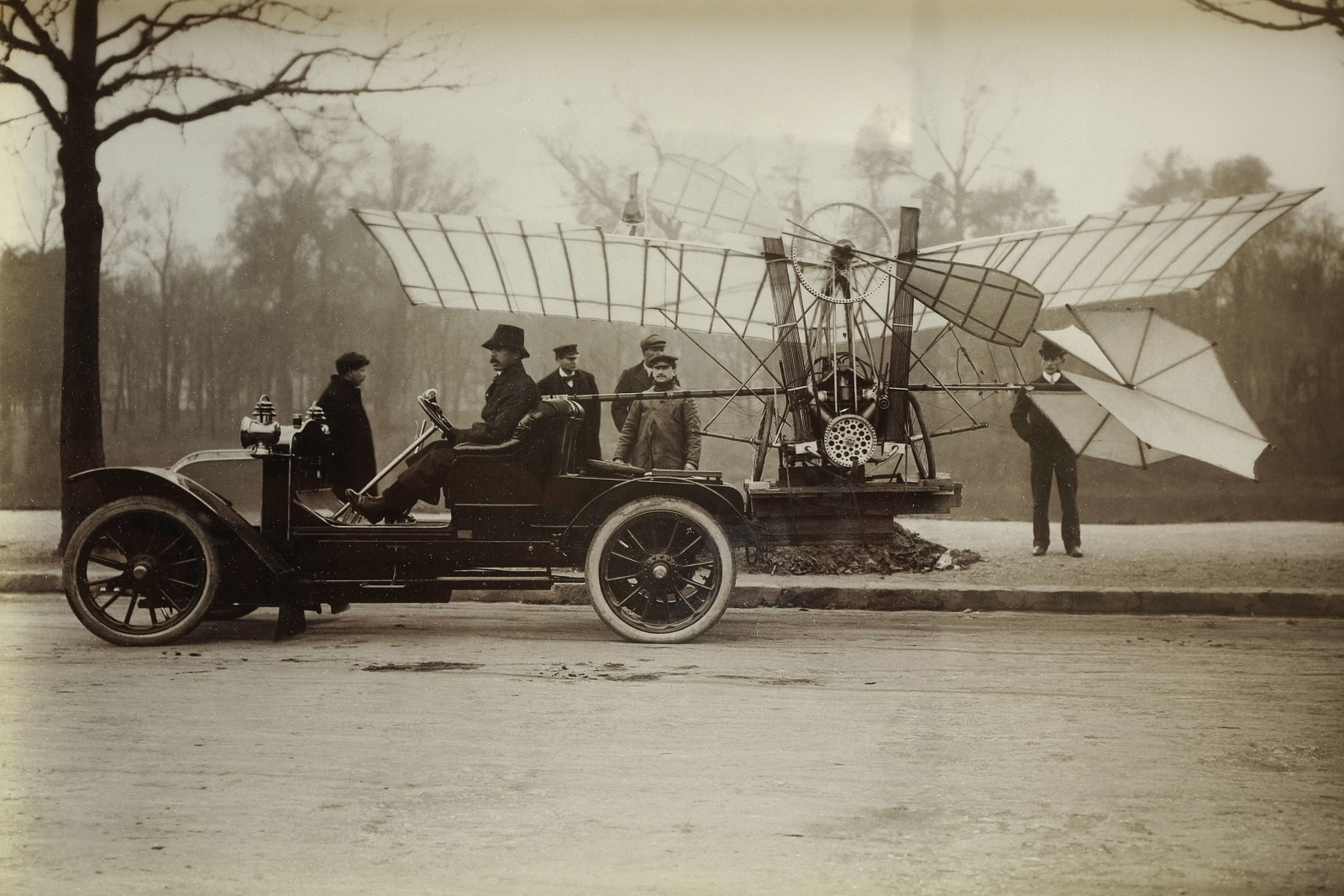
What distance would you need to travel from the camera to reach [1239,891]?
2.47 m

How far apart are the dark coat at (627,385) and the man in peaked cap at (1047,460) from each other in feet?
4.58

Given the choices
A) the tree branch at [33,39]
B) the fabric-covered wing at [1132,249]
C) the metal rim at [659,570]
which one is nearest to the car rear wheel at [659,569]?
the metal rim at [659,570]

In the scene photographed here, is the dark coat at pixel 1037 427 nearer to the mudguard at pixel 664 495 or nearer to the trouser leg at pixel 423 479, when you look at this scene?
the mudguard at pixel 664 495

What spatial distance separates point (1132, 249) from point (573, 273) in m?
1.99

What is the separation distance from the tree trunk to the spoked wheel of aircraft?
8.25 feet

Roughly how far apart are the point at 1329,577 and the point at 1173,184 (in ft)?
5.07

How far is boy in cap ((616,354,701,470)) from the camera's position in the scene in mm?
4109

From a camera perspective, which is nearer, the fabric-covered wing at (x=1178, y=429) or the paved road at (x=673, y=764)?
the paved road at (x=673, y=764)

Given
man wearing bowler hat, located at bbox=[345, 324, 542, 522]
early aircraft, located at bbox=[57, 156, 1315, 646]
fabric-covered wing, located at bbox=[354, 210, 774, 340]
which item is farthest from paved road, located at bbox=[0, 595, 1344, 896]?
fabric-covered wing, located at bbox=[354, 210, 774, 340]

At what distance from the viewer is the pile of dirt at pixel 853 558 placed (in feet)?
15.0

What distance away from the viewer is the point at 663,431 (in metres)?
4.13

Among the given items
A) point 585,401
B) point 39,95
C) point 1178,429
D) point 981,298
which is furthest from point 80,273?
point 1178,429

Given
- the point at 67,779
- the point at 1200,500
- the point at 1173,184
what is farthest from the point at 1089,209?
the point at 67,779

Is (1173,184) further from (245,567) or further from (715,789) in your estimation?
(245,567)
